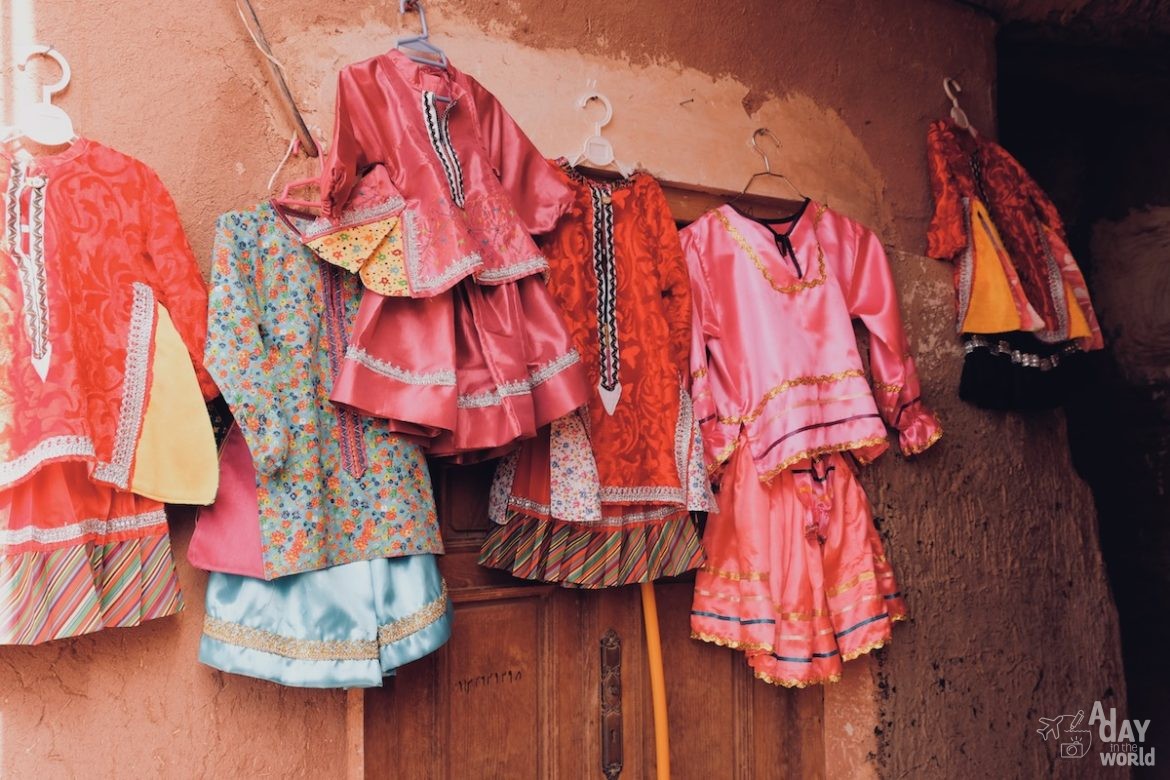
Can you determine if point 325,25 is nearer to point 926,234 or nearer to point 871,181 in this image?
point 871,181

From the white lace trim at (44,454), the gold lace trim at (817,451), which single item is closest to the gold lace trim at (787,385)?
the gold lace trim at (817,451)

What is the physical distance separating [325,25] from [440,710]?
55.6 inches

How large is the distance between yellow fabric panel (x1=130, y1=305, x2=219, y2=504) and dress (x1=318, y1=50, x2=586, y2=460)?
0.73 feet

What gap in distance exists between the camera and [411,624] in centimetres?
150

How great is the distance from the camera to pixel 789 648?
203cm

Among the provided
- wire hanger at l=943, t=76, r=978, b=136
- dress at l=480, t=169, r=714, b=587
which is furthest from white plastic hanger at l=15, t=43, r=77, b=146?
wire hanger at l=943, t=76, r=978, b=136

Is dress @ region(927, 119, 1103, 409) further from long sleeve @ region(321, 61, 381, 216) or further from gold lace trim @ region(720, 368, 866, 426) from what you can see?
long sleeve @ region(321, 61, 381, 216)

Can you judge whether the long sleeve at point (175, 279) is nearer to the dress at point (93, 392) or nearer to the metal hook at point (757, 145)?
the dress at point (93, 392)

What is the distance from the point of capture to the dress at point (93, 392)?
48.7 inches

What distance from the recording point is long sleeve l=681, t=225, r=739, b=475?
2.06 m

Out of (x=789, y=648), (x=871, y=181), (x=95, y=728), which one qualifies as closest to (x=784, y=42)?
(x=871, y=181)

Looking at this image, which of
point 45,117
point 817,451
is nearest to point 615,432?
point 817,451

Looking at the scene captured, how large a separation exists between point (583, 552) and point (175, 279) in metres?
0.96

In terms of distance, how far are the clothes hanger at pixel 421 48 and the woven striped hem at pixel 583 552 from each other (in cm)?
90
